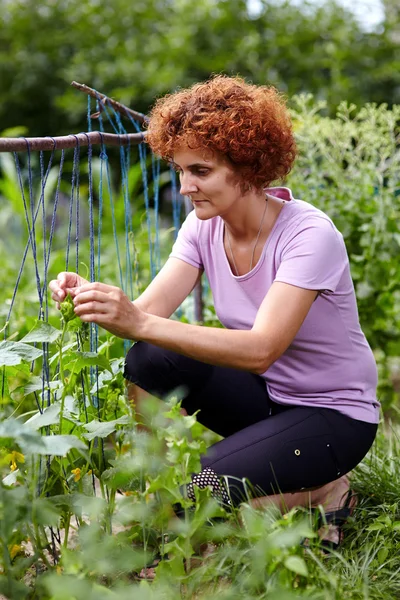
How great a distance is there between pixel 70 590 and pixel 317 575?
594 mm

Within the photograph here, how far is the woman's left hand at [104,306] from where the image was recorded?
1.78m

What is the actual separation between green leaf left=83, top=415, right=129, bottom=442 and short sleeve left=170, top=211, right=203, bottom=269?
0.67 meters

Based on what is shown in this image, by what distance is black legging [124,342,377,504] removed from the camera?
82.4 inches

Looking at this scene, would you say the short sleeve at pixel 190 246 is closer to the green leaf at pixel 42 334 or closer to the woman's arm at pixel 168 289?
the woman's arm at pixel 168 289

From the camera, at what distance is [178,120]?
84.4 inches

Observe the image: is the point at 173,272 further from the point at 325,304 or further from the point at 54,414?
the point at 54,414

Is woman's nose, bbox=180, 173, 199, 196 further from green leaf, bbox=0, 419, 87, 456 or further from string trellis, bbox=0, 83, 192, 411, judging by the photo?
green leaf, bbox=0, 419, 87, 456

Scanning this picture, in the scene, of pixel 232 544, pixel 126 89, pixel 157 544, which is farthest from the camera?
pixel 126 89

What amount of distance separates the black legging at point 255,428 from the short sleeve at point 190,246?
0.93ft

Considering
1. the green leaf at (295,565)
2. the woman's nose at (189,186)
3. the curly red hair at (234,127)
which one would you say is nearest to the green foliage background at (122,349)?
the green leaf at (295,565)

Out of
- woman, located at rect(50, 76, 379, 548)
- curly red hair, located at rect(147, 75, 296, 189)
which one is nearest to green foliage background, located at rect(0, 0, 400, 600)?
woman, located at rect(50, 76, 379, 548)

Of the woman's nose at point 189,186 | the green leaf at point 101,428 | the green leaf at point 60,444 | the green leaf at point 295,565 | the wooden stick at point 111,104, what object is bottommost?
the green leaf at point 295,565

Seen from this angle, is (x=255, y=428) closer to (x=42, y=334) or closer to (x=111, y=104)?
(x=42, y=334)

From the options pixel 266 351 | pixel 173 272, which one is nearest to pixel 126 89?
pixel 173 272
